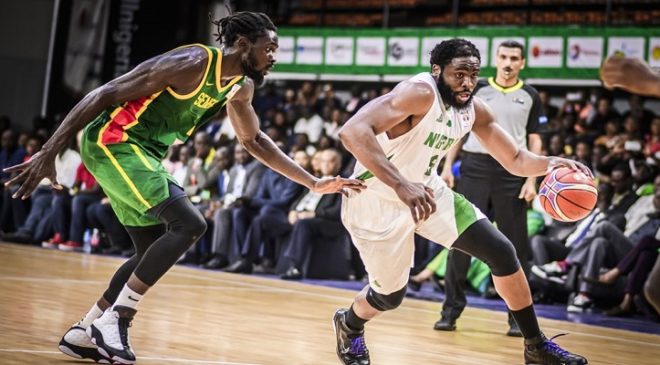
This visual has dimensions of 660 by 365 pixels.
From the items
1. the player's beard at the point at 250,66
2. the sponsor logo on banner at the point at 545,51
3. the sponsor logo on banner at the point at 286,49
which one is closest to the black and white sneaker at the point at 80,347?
the player's beard at the point at 250,66

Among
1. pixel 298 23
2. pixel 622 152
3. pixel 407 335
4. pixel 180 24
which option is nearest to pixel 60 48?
pixel 180 24

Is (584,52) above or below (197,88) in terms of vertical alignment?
above

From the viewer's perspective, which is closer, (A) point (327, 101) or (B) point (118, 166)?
(B) point (118, 166)

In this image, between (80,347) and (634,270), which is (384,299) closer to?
(80,347)

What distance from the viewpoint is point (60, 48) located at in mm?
18297

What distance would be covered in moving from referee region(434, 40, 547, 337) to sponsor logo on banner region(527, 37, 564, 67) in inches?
259

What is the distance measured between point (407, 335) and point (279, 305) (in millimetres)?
1871

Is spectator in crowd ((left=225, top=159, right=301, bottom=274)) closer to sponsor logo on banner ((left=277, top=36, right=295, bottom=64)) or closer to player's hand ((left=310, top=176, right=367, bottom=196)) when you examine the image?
sponsor logo on banner ((left=277, top=36, right=295, bottom=64))

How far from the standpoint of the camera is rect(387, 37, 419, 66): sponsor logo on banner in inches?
616

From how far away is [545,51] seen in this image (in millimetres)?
14312

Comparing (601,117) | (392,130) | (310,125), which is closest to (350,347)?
(392,130)

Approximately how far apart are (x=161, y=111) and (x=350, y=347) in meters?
1.61

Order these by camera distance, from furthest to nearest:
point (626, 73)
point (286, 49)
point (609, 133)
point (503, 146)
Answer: point (286, 49) < point (609, 133) < point (503, 146) < point (626, 73)

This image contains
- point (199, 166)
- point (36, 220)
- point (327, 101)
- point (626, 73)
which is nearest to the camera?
point (626, 73)
